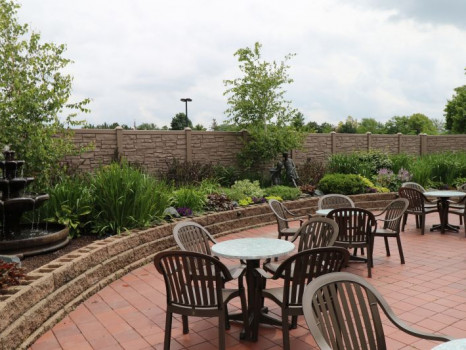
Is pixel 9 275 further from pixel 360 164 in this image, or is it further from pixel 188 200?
pixel 360 164

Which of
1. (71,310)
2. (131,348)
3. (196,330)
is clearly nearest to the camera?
(131,348)

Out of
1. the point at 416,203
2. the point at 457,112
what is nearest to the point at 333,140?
the point at 416,203

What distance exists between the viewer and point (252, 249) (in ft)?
12.5

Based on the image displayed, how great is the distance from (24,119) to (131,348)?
491 cm

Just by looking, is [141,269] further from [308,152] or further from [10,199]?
[308,152]

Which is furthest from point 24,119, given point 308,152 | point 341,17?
point 308,152

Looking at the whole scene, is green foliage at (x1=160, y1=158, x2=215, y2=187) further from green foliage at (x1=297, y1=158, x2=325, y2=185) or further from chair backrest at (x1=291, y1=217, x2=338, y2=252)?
chair backrest at (x1=291, y1=217, x2=338, y2=252)

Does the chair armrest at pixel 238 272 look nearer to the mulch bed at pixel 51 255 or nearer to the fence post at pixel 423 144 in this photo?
the mulch bed at pixel 51 255

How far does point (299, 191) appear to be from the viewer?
35.0ft

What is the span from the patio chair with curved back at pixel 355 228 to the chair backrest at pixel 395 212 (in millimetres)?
795

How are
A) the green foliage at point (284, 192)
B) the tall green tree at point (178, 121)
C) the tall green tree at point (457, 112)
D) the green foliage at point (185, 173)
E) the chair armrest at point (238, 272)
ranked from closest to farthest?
the chair armrest at point (238, 272) < the green foliage at point (284, 192) < the green foliage at point (185, 173) < the tall green tree at point (457, 112) < the tall green tree at point (178, 121)

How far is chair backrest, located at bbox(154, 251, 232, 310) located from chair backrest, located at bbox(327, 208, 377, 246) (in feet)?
8.75

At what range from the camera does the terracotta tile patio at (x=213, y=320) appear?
3.48 m

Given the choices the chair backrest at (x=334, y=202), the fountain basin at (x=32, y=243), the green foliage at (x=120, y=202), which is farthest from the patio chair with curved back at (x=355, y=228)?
the fountain basin at (x=32, y=243)
